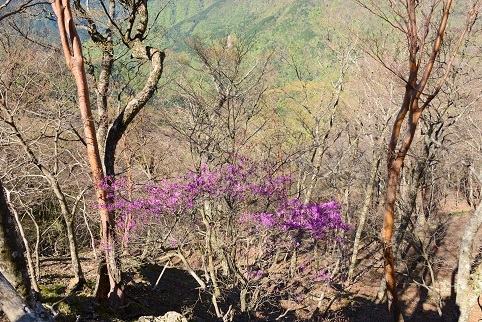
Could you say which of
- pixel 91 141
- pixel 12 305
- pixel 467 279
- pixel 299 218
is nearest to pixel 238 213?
pixel 299 218

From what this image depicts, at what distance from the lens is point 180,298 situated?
8.70 meters

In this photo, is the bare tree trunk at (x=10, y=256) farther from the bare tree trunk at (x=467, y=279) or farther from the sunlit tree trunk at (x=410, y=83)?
the bare tree trunk at (x=467, y=279)

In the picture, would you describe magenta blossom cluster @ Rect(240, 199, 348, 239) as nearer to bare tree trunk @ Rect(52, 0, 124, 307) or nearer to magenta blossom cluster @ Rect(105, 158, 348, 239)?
magenta blossom cluster @ Rect(105, 158, 348, 239)

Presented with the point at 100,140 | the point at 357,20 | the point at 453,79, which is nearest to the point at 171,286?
the point at 100,140

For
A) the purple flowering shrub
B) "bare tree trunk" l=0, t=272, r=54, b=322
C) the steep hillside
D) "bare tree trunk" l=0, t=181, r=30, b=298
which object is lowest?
"bare tree trunk" l=0, t=272, r=54, b=322

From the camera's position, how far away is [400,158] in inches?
143

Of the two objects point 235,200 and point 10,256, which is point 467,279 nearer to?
point 235,200

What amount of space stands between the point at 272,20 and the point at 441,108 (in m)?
90.4

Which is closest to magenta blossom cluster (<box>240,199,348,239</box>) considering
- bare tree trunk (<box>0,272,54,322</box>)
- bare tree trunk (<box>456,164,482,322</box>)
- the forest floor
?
the forest floor

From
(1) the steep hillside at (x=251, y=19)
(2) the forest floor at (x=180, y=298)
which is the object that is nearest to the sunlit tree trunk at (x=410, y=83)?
(2) the forest floor at (x=180, y=298)

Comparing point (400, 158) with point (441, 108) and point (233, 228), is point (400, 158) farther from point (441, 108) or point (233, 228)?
point (441, 108)

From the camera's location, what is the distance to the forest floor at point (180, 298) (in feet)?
17.6

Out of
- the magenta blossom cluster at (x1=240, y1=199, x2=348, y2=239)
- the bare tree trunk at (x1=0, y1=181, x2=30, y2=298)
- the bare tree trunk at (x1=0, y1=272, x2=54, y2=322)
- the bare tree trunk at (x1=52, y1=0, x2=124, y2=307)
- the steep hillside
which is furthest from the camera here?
the steep hillside

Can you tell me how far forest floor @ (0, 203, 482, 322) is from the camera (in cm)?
537
